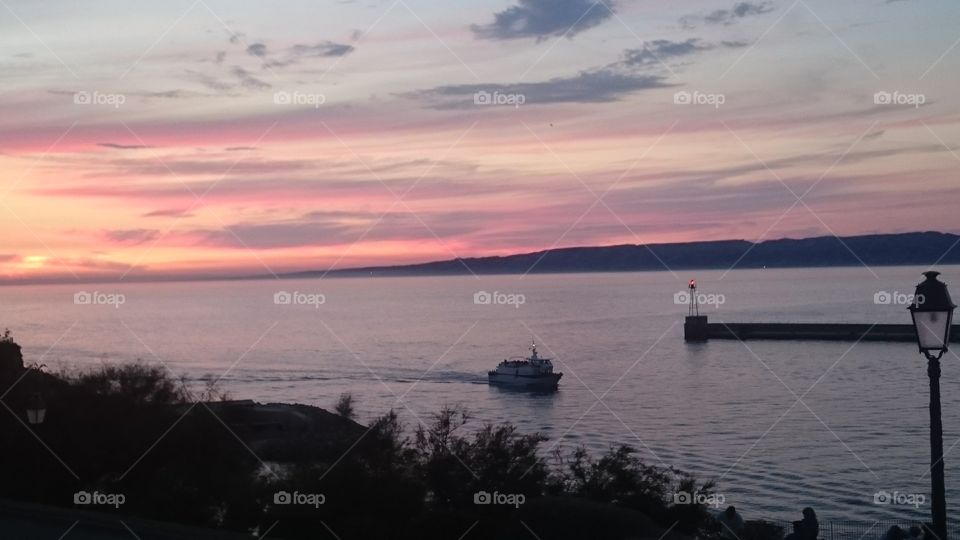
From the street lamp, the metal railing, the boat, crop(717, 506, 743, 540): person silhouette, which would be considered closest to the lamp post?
crop(717, 506, 743, 540): person silhouette

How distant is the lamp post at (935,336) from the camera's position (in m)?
8.32

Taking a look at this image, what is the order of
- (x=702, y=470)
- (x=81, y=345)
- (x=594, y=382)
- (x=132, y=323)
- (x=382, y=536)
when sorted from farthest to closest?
(x=132, y=323) < (x=81, y=345) < (x=594, y=382) < (x=702, y=470) < (x=382, y=536)

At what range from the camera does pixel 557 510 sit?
12398 mm

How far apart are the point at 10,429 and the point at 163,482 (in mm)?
3332

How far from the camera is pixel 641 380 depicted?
242 ft

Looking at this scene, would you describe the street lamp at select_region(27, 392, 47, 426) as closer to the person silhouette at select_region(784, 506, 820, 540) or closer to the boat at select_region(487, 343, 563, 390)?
the person silhouette at select_region(784, 506, 820, 540)

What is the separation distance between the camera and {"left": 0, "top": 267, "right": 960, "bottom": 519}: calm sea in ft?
126

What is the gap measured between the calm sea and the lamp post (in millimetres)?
22545

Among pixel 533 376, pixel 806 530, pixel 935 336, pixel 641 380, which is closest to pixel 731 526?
pixel 806 530

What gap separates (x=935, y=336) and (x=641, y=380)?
6622 cm

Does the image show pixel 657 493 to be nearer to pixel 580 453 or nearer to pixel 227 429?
pixel 580 453

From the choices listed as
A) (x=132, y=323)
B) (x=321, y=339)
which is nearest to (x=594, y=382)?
(x=321, y=339)

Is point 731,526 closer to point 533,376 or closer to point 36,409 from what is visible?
point 36,409

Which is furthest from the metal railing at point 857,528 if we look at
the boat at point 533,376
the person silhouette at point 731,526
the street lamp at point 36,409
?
the boat at point 533,376
